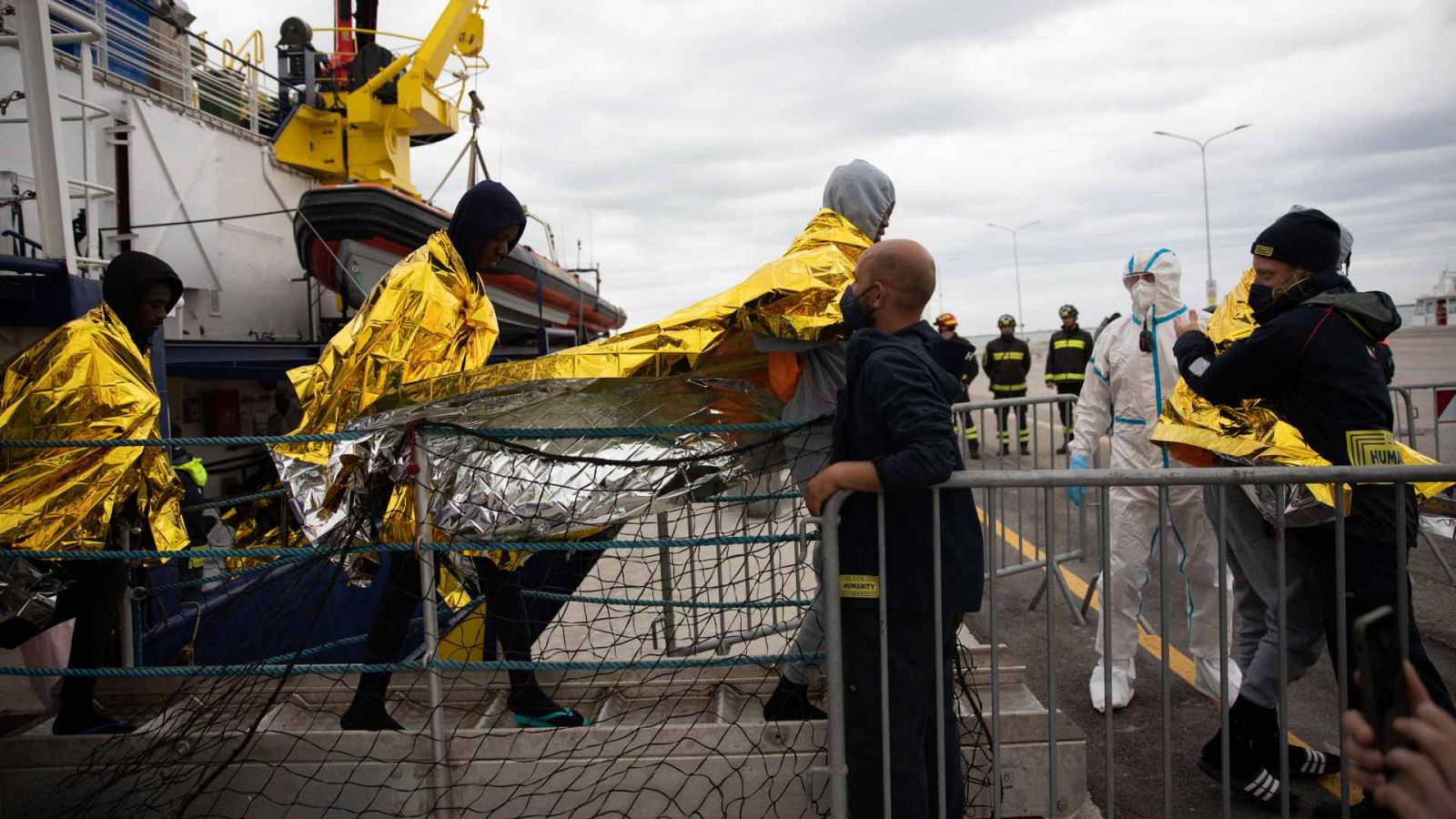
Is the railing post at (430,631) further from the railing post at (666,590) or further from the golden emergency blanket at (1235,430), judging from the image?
the golden emergency blanket at (1235,430)

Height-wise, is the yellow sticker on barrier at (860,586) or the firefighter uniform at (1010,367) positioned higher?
the firefighter uniform at (1010,367)

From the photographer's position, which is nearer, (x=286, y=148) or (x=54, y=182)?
(x=54, y=182)

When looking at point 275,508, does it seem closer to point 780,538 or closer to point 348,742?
point 348,742

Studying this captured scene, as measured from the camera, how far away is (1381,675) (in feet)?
3.65

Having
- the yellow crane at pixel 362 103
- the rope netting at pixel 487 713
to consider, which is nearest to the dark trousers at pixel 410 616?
the rope netting at pixel 487 713

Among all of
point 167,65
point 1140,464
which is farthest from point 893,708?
point 167,65

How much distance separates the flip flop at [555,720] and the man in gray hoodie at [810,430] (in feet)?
1.91

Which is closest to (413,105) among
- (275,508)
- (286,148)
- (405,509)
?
(286,148)

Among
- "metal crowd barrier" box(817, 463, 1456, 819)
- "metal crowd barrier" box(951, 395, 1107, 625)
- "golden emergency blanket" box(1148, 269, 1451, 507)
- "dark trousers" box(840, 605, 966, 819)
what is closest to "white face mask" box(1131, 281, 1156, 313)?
"golden emergency blanket" box(1148, 269, 1451, 507)

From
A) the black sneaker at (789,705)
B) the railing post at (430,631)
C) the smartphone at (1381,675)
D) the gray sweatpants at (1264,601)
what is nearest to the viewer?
the smartphone at (1381,675)

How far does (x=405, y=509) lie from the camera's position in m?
2.78

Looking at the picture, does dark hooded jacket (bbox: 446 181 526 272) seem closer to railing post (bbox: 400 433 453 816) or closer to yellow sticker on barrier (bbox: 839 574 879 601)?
railing post (bbox: 400 433 453 816)

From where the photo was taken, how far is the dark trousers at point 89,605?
3145 millimetres

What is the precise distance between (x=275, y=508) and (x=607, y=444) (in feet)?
17.2
